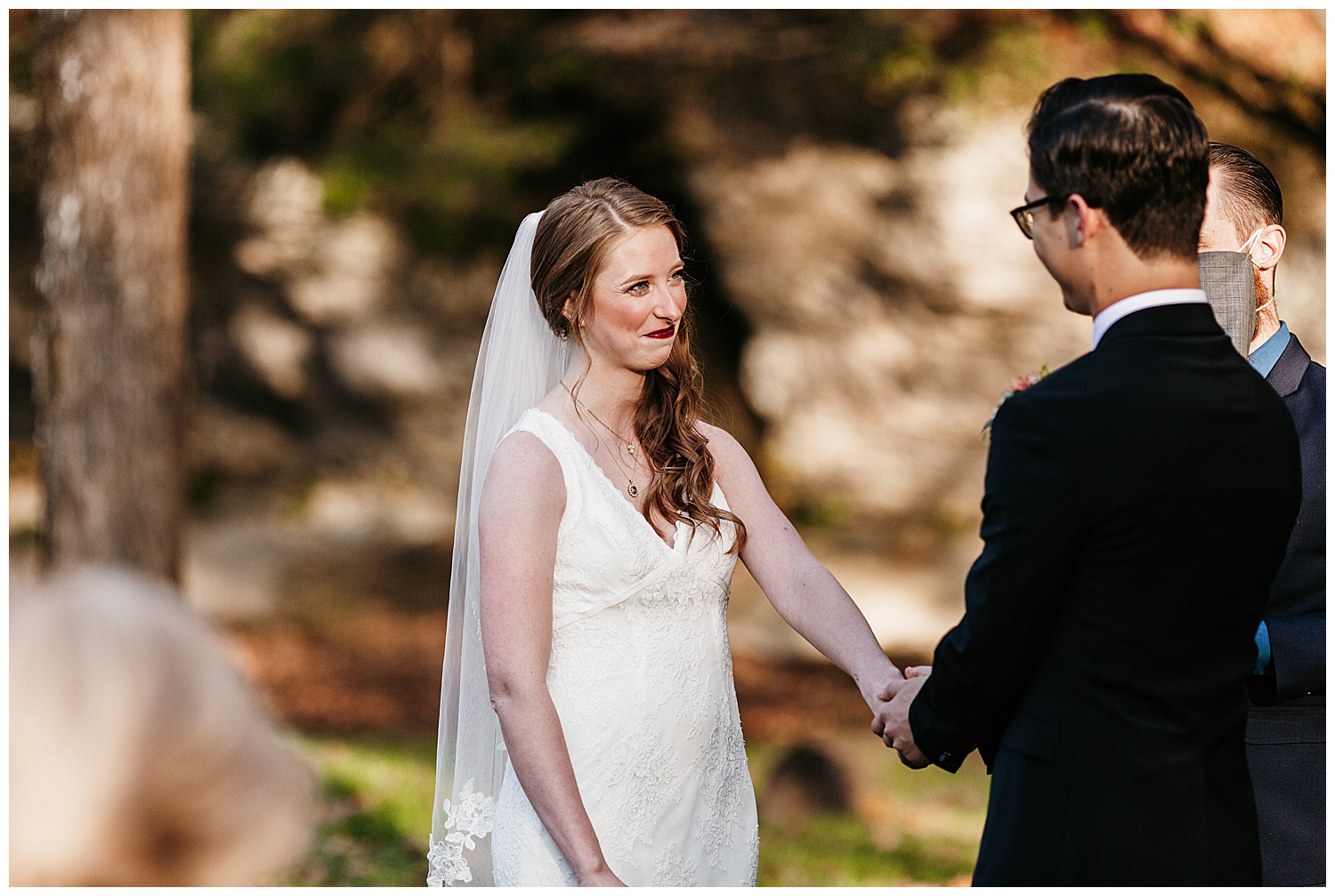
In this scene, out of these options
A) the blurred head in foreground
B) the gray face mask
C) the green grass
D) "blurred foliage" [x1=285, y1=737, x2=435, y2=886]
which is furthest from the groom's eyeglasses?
"blurred foliage" [x1=285, y1=737, x2=435, y2=886]

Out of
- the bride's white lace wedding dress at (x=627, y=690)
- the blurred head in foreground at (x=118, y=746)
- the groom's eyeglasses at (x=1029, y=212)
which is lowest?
the blurred head in foreground at (x=118, y=746)

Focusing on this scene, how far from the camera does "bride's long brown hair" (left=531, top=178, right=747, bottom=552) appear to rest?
8.68ft

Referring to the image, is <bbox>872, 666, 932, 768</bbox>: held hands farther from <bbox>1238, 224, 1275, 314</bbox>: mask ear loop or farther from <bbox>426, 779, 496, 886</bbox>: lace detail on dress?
<bbox>1238, 224, 1275, 314</bbox>: mask ear loop

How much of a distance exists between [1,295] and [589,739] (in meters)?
2.34

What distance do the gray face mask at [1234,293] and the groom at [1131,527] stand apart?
59 centimetres

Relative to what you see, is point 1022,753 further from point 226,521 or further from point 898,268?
point 226,521

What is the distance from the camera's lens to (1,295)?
3426mm

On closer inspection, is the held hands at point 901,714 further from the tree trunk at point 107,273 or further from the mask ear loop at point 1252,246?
the tree trunk at point 107,273

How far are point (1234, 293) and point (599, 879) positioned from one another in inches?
73.3

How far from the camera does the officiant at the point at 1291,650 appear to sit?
236 cm

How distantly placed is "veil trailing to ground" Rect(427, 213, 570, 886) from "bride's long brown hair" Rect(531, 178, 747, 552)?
0.40 feet

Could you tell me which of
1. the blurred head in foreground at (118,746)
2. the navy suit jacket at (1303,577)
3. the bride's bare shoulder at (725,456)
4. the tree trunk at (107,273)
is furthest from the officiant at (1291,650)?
the tree trunk at (107,273)

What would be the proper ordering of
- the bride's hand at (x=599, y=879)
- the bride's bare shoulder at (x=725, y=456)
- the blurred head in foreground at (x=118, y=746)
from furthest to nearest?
the blurred head in foreground at (x=118, y=746), the bride's bare shoulder at (x=725, y=456), the bride's hand at (x=599, y=879)

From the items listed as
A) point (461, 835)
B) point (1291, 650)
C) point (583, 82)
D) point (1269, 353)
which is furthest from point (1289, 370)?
point (583, 82)
